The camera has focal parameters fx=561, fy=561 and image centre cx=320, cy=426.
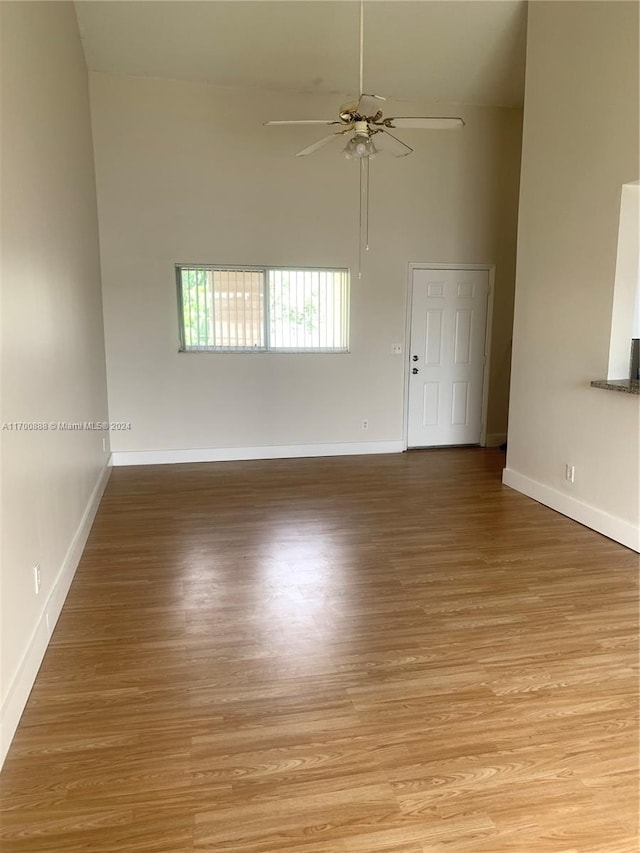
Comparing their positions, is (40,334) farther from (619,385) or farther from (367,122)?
(619,385)

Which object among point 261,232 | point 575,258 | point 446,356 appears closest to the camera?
point 575,258

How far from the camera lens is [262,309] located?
5.89 m

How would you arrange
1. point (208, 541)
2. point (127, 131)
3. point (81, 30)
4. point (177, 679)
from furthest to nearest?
point (127, 131)
point (81, 30)
point (208, 541)
point (177, 679)

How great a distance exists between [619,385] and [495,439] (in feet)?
10.2

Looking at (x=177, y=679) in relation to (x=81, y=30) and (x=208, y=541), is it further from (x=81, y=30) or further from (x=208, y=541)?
(x=81, y=30)

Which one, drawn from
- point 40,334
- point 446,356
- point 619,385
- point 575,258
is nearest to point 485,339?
point 446,356

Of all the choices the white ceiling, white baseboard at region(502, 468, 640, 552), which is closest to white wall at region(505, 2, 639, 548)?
white baseboard at region(502, 468, 640, 552)

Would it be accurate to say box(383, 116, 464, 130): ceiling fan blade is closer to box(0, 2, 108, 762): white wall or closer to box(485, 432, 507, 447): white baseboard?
box(0, 2, 108, 762): white wall

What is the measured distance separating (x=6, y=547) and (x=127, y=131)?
15.4 ft

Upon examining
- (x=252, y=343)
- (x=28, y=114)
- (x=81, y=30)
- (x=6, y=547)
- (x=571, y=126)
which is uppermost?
(x=81, y=30)

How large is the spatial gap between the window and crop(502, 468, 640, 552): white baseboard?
235 cm

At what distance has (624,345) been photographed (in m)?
3.84

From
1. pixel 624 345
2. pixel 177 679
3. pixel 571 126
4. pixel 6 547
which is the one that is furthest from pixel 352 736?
pixel 571 126

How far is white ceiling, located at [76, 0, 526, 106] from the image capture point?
Result: 458 cm
